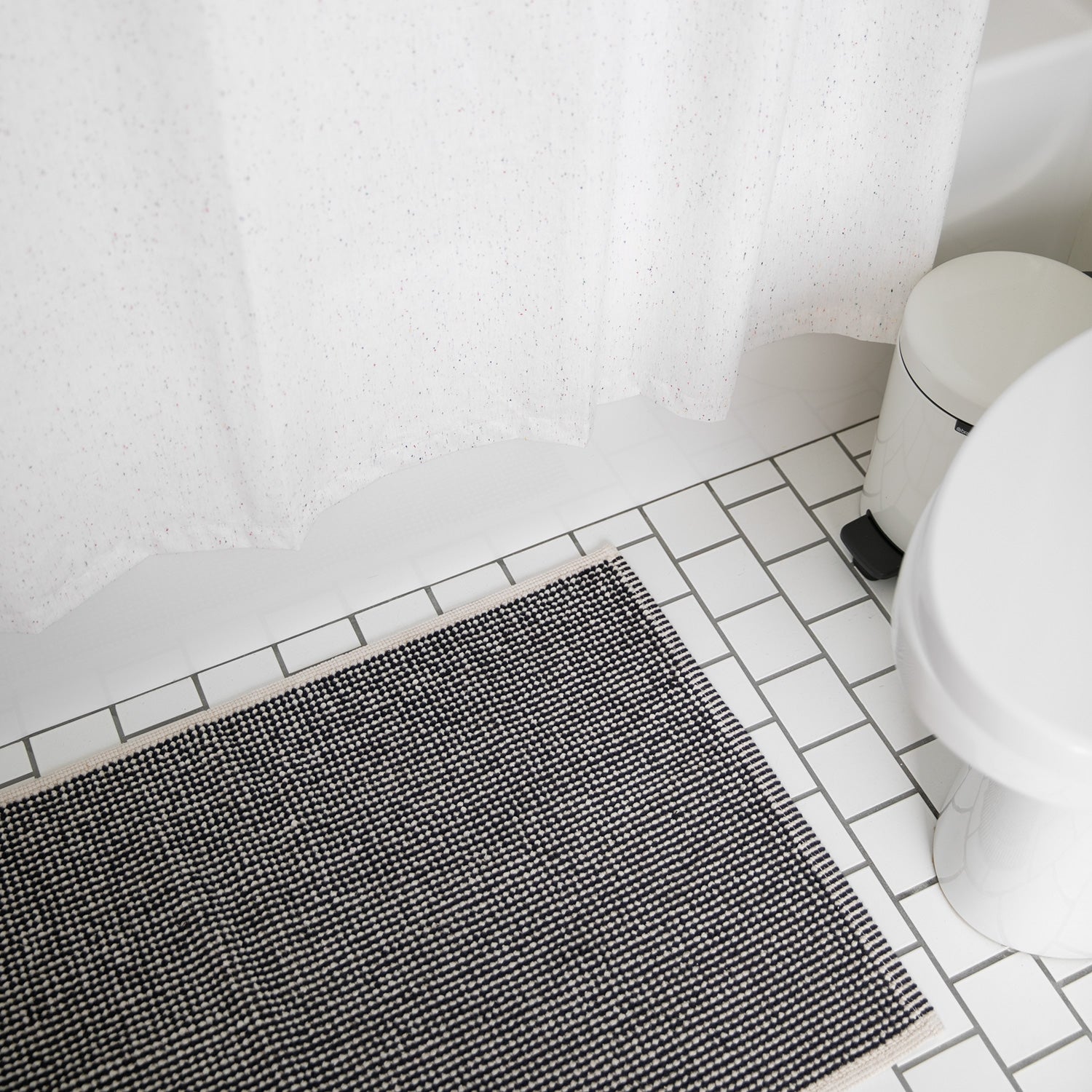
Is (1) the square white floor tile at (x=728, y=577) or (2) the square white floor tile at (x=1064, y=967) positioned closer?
(2) the square white floor tile at (x=1064, y=967)

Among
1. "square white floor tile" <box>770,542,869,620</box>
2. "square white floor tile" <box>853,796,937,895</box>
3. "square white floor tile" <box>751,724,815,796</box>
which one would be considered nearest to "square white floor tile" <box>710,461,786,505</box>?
"square white floor tile" <box>770,542,869,620</box>

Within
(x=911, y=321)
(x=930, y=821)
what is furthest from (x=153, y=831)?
Answer: (x=911, y=321)

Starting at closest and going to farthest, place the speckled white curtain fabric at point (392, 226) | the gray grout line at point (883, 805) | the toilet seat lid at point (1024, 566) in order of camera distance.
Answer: the toilet seat lid at point (1024, 566)
the speckled white curtain fabric at point (392, 226)
the gray grout line at point (883, 805)

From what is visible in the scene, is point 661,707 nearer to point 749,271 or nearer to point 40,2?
point 749,271

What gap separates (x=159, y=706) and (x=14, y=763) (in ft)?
0.53

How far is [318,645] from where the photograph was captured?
1.42 m

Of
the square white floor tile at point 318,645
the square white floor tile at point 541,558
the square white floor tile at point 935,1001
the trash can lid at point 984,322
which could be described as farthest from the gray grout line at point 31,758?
the trash can lid at point 984,322

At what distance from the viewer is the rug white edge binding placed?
1303 mm

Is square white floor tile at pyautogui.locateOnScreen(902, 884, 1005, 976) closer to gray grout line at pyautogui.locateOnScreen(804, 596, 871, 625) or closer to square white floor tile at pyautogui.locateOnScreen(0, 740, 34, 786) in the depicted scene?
gray grout line at pyautogui.locateOnScreen(804, 596, 871, 625)

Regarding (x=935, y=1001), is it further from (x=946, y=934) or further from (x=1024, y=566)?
(x=1024, y=566)

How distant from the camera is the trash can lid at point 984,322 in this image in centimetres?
123

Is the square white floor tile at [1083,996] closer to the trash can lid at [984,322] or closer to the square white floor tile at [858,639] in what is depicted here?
the square white floor tile at [858,639]

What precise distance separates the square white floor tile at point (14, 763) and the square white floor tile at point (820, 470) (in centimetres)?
97

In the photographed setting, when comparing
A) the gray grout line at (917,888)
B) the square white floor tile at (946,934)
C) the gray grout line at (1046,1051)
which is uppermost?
the gray grout line at (917,888)
